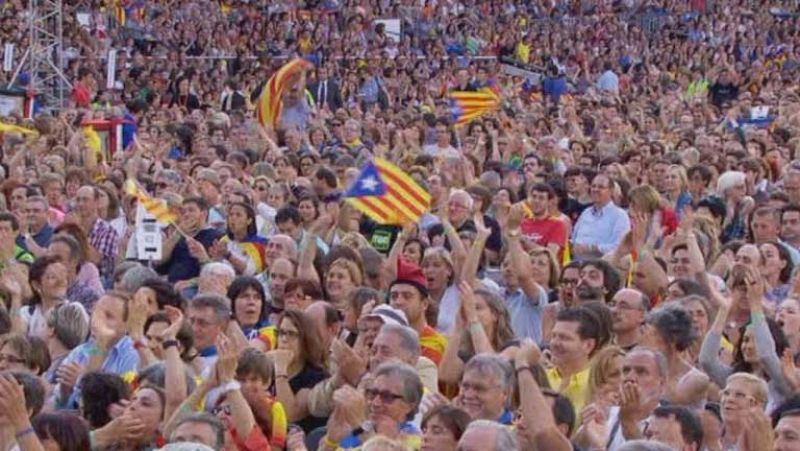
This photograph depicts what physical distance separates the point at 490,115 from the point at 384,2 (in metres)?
15.8

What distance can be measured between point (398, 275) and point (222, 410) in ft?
9.79

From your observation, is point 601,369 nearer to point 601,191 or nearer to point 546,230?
point 546,230

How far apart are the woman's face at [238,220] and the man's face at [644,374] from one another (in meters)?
5.60

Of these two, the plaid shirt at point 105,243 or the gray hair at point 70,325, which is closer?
the gray hair at point 70,325

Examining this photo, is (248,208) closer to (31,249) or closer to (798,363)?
(31,249)

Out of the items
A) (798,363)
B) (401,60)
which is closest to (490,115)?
(401,60)

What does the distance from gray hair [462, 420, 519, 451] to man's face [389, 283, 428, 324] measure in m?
2.87

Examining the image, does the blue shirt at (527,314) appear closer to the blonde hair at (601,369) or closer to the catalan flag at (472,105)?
the blonde hair at (601,369)

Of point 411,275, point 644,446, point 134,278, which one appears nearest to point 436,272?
point 411,275

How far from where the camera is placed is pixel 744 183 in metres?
14.8

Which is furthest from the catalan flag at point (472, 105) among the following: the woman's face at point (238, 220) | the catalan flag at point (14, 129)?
the woman's face at point (238, 220)

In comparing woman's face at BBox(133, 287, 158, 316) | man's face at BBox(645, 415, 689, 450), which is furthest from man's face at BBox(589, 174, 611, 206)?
man's face at BBox(645, 415, 689, 450)

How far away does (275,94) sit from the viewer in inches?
865

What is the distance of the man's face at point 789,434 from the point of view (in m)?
6.91
